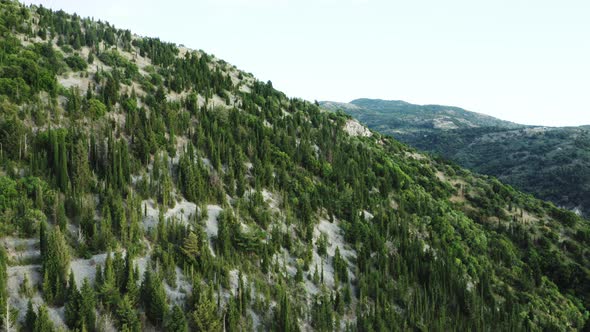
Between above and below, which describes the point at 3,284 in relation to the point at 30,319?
above

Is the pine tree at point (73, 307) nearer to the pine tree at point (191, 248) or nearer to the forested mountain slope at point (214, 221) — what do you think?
the forested mountain slope at point (214, 221)

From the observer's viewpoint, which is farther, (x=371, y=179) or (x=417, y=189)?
(x=417, y=189)

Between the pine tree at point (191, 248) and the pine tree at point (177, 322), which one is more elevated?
the pine tree at point (191, 248)

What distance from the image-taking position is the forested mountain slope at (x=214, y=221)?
28656 millimetres

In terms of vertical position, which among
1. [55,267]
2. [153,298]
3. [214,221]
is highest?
[55,267]

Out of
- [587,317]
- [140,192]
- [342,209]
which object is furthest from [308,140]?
[587,317]

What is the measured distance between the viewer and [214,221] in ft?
135

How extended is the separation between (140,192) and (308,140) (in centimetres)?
3976

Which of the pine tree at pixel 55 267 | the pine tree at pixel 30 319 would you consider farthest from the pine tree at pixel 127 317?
the pine tree at pixel 30 319

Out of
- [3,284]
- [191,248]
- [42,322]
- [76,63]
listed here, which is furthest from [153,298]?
[76,63]

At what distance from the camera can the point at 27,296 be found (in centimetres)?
2477

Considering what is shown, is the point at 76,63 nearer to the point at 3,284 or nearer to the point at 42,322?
the point at 3,284

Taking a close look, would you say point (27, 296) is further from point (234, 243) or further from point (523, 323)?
point (523, 323)

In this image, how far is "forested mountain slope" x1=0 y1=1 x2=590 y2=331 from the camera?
28.7 m
